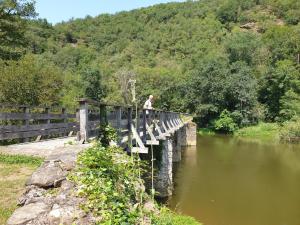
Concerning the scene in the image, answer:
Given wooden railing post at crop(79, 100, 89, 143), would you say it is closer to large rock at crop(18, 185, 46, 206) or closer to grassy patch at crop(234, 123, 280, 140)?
large rock at crop(18, 185, 46, 206)

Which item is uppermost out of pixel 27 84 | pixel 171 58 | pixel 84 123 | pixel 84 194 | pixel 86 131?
pixel 171 58

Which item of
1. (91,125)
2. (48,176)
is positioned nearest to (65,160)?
(48,176)

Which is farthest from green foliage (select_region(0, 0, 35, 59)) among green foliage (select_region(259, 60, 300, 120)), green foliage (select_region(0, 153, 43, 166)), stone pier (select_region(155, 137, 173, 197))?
green foliage (select_region(259, 60, 300, 120))

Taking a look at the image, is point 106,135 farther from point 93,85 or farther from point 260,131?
point 93,85

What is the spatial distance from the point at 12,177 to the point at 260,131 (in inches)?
1720

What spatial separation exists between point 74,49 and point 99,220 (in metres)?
99.2

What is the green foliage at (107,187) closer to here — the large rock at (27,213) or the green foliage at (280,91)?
the large rock at (27,213)

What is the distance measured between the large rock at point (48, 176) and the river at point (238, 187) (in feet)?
29.9

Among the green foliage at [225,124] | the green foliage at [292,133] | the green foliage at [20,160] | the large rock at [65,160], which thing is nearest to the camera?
the large rock at [65,160]

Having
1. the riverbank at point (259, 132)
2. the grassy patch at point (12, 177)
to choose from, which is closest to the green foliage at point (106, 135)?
the grassy patch at point (12, 177)

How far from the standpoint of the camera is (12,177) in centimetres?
777

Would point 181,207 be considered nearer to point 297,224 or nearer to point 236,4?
point 297,224

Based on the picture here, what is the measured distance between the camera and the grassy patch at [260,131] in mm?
46519

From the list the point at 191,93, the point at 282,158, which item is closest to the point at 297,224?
the point at 282,158
